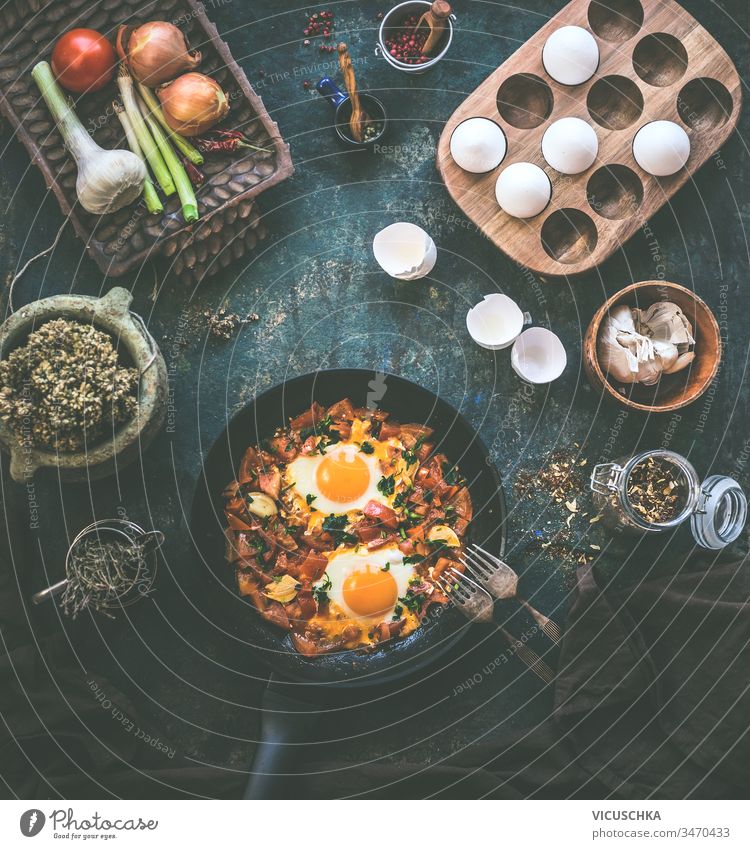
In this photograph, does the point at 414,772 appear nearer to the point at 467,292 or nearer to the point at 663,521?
the point at 663,521

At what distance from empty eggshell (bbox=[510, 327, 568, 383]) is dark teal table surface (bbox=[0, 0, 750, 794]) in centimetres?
10

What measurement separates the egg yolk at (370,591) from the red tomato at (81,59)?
222cm

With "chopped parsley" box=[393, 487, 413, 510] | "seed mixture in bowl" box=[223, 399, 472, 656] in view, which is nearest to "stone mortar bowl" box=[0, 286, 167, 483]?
"seed mixture in bowl" box=[223, 399, 472, 656]

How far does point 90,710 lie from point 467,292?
91.1 inches

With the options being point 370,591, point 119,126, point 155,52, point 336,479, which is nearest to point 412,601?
point 370,591

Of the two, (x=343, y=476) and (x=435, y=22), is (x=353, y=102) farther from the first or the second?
(x=343, y=476)

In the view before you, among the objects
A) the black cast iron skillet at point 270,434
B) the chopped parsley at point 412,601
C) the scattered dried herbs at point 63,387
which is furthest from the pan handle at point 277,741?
the scattered dried herbs at point 63,387

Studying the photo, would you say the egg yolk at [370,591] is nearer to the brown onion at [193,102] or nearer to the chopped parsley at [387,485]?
the chopped parsley at [387,485]

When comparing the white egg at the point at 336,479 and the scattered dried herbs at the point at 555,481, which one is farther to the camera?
the scattered dried herbs at the point at 555,481

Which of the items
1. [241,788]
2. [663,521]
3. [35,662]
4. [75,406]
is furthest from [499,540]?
[35,662]

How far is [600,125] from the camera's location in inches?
128

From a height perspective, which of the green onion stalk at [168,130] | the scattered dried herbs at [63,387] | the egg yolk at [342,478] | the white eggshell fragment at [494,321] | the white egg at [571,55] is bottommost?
the egg yolk at [342,478]

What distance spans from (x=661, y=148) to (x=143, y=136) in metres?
2.11

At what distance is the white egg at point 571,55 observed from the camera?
3123 millimetres
